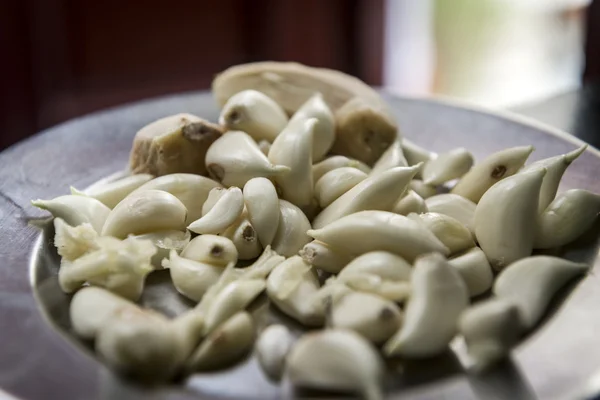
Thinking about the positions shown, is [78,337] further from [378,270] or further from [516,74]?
[516,74]

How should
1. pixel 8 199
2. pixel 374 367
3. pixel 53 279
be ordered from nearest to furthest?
pixel 374 367, pixel 53 279, pixel 8 199

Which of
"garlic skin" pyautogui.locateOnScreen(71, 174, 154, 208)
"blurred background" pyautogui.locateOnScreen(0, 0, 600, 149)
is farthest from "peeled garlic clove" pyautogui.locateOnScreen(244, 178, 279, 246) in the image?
"blurred background" pyautogui.locateOnScreen(0, 0, 600, 149)

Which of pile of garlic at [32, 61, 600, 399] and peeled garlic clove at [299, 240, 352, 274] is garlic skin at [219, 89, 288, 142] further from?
peeled garlic clove at [299, 240, 352, 274]

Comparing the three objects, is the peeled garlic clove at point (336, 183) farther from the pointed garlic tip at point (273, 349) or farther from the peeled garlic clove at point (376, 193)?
the pointed garlic tip at point (273, 349)

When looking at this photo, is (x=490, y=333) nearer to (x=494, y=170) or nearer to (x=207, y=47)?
(x=494, y=170)

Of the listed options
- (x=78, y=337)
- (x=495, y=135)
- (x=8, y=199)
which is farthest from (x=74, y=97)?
(x=78, y=337)

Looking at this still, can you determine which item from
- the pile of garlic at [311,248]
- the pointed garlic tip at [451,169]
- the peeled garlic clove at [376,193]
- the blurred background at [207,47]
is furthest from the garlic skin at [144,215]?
the blurred background at [207,47]

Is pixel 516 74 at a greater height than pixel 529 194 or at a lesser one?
lesser
